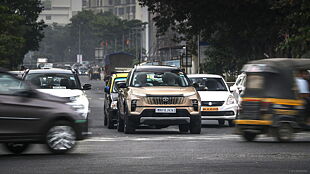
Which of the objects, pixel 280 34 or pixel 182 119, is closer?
pixel 182 119

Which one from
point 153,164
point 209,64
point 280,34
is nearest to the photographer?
point 153,164

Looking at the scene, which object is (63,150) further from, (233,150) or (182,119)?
(182,119)

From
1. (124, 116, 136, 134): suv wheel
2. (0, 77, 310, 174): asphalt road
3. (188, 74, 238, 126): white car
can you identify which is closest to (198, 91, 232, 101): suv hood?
(188, 74, 238, 126): white car

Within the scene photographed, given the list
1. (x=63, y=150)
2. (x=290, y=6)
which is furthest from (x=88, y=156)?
(x=290, y=6)

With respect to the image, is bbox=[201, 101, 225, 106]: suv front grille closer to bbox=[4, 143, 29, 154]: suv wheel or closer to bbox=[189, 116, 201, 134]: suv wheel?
bbox=[189, 116, 201, 134]: suv wheel

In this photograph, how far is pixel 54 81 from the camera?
24.1 meters

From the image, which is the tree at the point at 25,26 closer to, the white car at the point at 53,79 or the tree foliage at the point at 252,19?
the tree foliage at the point at 252,19

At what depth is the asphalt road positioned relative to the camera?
1370cm

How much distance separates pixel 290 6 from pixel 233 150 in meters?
24.6

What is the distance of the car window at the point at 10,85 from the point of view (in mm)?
15961

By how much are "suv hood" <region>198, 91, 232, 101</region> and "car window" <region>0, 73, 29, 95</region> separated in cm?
1243

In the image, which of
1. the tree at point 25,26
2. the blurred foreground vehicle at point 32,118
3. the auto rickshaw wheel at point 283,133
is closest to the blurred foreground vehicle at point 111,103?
the auto rickshaw wheel at point 283,133

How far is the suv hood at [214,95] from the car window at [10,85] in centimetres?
1243

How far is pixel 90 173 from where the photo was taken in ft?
43.1
